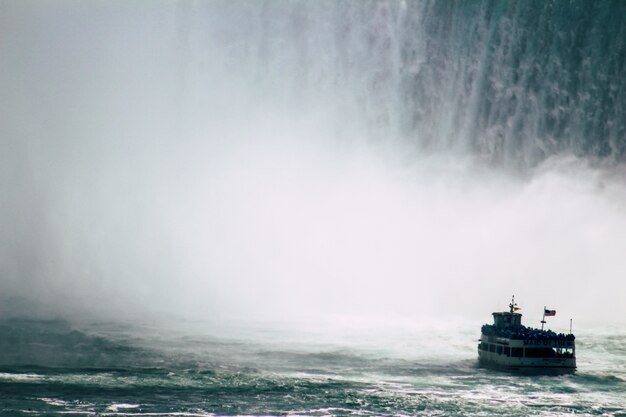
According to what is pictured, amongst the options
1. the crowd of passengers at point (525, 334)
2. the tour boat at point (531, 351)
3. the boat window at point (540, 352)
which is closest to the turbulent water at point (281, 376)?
the tour boat at point (531, 351)

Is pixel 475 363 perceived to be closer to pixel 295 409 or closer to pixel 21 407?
pixel 295 409

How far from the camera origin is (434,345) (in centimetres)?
8050

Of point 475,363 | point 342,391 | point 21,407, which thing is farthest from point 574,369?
point 21,407

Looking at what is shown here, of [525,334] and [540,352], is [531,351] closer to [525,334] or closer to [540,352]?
[540,352]

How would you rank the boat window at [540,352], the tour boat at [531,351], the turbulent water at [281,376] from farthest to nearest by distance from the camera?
the boat window at [540,352], the tour boat at [531,351], the turbulent water at [281,376]

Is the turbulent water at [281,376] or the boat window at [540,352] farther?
the boat window at [540,352]

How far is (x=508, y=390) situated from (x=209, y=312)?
48.6m

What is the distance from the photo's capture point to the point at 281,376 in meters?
63.5

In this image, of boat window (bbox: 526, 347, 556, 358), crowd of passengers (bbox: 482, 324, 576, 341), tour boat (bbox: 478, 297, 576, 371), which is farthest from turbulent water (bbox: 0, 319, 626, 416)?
crowd of passengers (bbox: 482, 324, 576, 341)

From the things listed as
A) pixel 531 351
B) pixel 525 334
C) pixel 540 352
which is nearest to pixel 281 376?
pixel 531 351

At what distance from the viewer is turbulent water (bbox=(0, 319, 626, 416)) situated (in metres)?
53.9

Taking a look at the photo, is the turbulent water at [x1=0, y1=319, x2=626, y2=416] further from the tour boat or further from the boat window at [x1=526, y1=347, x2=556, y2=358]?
the boat window at [x1=526, y1=347, x2=556, y2=358]

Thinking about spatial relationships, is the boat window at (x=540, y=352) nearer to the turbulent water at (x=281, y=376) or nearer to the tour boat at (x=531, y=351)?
the tour boat at (x=531, y=351)

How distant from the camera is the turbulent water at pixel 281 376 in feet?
177
